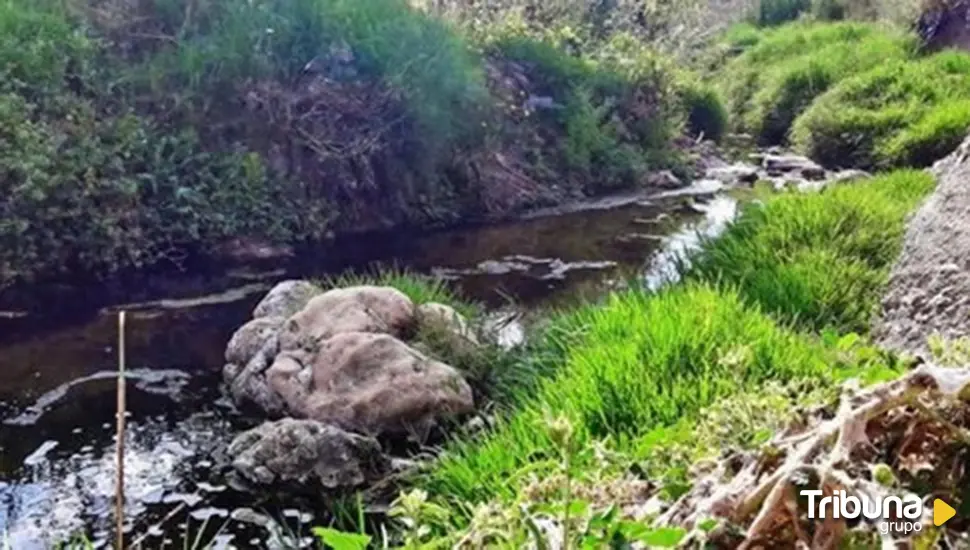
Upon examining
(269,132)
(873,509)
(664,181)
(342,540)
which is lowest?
(664,181)

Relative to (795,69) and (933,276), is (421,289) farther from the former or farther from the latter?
(795,69)

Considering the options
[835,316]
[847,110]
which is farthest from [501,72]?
[835,316]

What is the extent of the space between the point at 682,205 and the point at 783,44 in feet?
27.1

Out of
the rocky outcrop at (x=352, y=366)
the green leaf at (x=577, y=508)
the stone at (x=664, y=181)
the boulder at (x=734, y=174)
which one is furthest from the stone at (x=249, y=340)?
the boulder at (x=734, y=174)

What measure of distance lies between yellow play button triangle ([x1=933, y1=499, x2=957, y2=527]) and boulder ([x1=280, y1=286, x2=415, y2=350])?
4.42m

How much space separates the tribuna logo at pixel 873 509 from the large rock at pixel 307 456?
11.0 ft

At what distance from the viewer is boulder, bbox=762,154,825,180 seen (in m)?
11.8

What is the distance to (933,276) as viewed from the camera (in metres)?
4.63

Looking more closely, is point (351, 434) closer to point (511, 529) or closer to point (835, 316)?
point (835, 316)

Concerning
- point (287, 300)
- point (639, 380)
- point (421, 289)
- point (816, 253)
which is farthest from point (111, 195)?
point (639, 380)

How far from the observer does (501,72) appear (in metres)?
11.8

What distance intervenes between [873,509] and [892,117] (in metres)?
11.6

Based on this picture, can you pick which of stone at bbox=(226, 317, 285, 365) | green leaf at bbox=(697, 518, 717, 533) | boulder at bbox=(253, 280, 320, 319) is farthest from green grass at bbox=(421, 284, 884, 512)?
→ boulder at bbox=(253, 280, 320, 319)

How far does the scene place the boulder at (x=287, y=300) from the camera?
6551 millimetres
